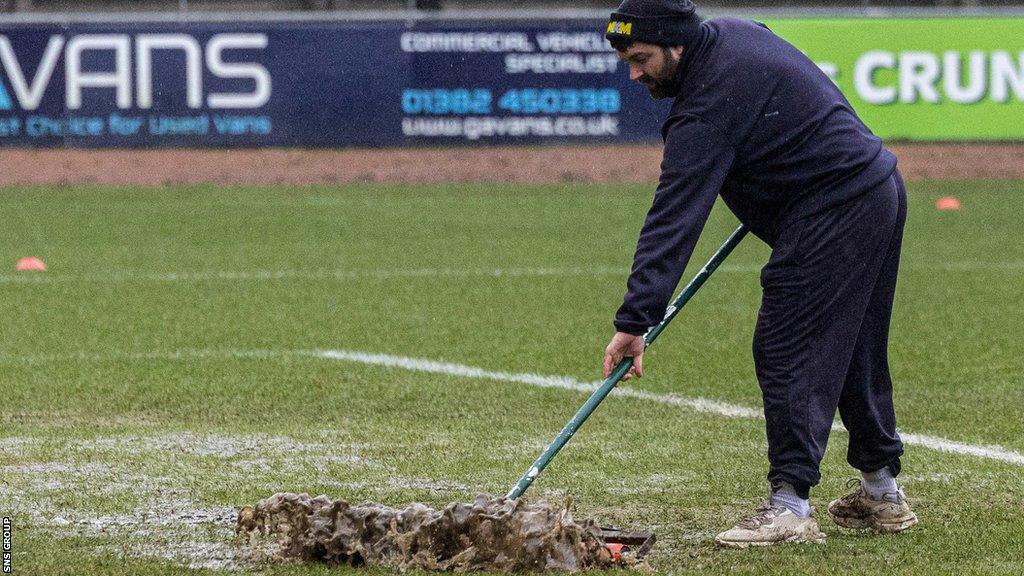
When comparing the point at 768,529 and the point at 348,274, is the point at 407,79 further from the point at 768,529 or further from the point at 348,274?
the point at 768,529

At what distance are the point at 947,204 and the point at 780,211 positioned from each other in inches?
499

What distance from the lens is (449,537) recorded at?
4.64 metres

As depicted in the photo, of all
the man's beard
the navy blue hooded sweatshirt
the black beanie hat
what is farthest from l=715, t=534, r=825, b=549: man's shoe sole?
the black beanie hat

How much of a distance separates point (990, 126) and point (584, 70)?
184 inches

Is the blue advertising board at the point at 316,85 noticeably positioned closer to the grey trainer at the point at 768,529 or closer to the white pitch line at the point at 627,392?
the white pitch line at the point at 627,392

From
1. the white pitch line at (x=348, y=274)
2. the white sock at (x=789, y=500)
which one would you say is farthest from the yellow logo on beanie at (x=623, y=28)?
the white pitch line at (x=348, y=274)

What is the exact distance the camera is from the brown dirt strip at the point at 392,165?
19281 millimetres

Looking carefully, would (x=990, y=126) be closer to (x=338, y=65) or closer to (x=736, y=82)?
(x=338, y=65)

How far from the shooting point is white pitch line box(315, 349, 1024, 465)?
639 centimetres

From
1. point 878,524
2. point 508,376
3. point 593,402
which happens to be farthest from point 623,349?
point 508,376

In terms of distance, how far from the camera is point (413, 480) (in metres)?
5.89

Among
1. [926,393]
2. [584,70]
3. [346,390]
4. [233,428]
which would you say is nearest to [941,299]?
[926,393]

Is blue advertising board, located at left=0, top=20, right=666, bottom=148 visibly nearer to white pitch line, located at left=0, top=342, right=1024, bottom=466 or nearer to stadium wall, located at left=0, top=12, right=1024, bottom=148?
stadium wall, located at left=0, top=12, right=1024, bottom=148

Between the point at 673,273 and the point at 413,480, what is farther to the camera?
the point at 413,480
